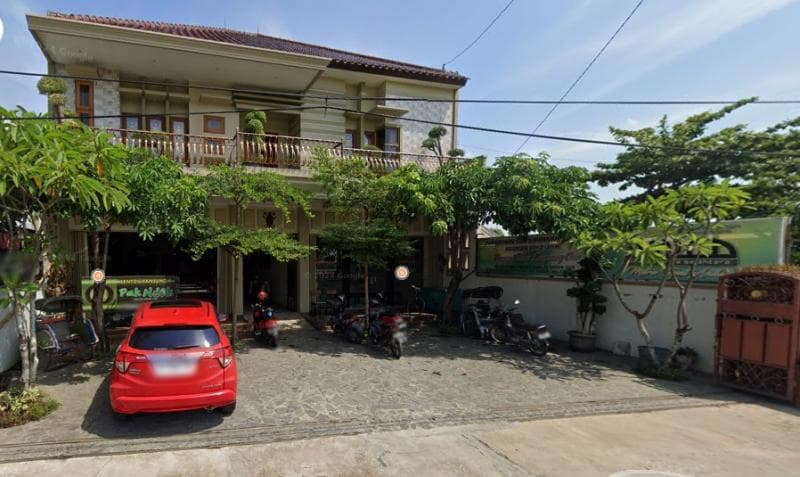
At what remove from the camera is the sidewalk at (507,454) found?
172 inches

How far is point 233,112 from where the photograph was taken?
28.8 ft

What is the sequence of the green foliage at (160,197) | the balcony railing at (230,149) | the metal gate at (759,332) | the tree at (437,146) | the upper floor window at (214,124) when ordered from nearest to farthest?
the metal gate at (759,332) → the green foliage at (160,197) → the balcony railing at (230,149) → the upper floor window at (214,124) → the tree at (437,146)

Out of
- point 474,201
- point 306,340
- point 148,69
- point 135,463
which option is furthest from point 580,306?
point 148,69

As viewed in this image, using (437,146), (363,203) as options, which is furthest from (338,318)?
(437,146)

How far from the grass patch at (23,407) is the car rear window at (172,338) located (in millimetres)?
1631

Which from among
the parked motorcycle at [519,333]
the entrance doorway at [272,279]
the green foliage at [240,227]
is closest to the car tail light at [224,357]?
the green foliage at [240,227]

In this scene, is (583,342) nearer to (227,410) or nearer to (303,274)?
(227,410)

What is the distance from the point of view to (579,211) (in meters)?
9.59

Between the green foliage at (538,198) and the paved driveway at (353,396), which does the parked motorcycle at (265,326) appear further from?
the green foliage at (538,198)

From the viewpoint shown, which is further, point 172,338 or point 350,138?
point 350,138

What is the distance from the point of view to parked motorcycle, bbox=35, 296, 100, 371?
752 centimetres

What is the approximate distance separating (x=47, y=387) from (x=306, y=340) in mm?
4874

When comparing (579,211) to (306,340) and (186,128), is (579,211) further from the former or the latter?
(186,128)

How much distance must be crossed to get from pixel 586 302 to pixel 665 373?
2.22 m
